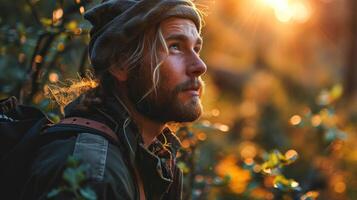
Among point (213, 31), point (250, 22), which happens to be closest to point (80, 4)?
point (213, 31)

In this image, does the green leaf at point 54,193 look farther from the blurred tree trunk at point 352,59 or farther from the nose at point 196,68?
the blurred tree trunk at point 352,59

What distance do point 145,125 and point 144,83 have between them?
0.74 ft

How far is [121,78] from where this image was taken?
3.41 metres

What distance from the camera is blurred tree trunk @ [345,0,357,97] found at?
20.8 meters

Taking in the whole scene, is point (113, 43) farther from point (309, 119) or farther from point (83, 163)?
point (309, 119)

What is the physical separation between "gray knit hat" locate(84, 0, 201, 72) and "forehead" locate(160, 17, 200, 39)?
3 centimetres

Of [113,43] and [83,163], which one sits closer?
[83,163]

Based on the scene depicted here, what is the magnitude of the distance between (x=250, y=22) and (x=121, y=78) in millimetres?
17196

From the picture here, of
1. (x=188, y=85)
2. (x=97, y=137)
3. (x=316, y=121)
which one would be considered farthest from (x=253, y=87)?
(x=97, y=137)

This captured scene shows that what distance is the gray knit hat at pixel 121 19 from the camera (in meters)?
3.29

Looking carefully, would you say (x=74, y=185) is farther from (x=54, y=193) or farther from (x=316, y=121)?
(x=316, y=121)

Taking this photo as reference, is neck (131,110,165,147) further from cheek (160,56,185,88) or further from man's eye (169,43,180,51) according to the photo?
man's eye (169,43,180,51)

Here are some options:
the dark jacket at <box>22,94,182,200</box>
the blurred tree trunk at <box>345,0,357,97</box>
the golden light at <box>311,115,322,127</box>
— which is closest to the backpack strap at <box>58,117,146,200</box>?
the dark jacket at <box>22,94,182,200</box>

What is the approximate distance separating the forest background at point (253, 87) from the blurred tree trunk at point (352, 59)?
4 cm
